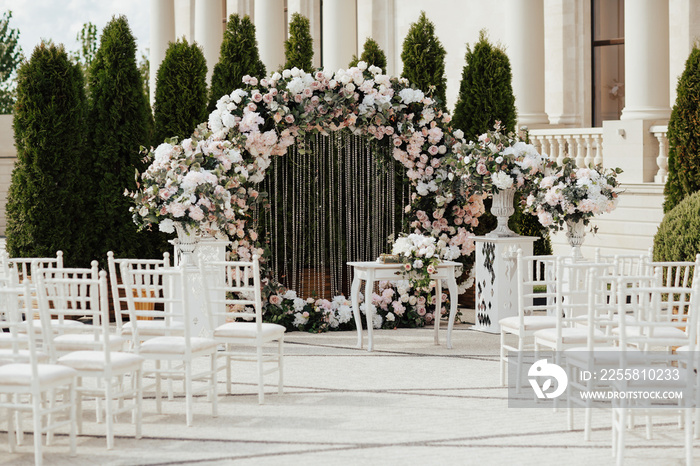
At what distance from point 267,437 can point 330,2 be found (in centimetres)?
1564

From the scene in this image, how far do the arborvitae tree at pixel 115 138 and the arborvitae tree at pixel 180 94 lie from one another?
302 millimetres

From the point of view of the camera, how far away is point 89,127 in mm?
14844

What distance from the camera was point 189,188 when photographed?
11734mm

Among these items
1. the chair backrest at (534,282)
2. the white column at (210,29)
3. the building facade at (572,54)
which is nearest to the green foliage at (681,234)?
the chair backrest at (534,282)

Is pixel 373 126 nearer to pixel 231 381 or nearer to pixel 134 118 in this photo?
pixel 134 118

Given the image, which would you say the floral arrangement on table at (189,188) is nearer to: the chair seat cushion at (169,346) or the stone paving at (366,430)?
the stone paving at (366,430)

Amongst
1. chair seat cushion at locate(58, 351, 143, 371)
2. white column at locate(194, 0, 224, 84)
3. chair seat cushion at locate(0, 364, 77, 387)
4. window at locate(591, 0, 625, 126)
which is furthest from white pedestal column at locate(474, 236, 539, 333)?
white column at locate(194, 0, 224, 84)

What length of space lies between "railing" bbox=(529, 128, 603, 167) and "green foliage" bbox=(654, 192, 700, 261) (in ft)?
17.8

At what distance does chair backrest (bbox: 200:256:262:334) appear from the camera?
8930mm

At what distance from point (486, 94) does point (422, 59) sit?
106 cm

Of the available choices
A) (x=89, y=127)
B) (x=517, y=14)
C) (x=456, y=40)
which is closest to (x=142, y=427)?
(x=89, y=127)

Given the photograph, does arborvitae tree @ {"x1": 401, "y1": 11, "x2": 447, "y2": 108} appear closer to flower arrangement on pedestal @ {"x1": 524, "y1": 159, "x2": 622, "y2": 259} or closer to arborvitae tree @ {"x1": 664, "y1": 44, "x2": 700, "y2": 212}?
flower arrangement on pedestal @ {"x1": 524, "y1": 159, "x2": 622, "y2": 259}

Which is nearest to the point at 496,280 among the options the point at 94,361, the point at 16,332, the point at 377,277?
the point at 377,277

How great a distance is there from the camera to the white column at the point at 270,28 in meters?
24.6
